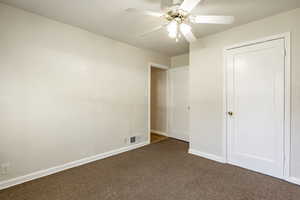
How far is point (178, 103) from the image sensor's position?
4145 millimetres

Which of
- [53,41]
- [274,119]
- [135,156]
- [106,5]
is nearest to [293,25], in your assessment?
[274,119]

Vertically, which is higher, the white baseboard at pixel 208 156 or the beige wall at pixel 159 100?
the beige wall at pixel 159 100

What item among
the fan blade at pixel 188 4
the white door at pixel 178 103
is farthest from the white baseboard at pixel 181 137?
the fan blade at pixel 188 4

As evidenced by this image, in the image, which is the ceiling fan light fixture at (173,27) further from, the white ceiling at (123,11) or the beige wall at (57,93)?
the beige wall at (57,93)

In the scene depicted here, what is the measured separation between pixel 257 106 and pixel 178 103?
6.63 ft

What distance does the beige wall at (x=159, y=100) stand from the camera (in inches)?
176

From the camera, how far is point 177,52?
12.9 feet

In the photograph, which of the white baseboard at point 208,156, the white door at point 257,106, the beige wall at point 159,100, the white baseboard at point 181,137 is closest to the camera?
the white door at point 257,106

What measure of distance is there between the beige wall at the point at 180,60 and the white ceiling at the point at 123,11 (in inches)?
47.8

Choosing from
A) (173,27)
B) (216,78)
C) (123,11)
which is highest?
(123,11)

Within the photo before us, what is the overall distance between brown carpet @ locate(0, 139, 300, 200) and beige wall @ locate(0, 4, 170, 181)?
1.19 feet

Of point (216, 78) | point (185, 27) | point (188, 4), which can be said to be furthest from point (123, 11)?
point (216, 78)

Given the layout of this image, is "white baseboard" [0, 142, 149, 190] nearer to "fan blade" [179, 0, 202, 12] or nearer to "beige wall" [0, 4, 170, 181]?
"beige wall" [0, 4, 170, 181]

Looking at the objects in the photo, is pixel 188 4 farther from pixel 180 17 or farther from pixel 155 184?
pixel 155 184
